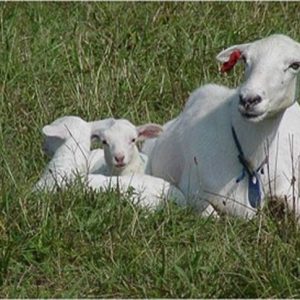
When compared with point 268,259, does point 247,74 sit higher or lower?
higher

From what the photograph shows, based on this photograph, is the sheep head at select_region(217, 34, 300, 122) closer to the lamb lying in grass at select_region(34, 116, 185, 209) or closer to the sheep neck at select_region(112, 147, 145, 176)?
the lamb lying in grass at select_region(34, 116, 185, 209)

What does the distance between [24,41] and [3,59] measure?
0.41 metres

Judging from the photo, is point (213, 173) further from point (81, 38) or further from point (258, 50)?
point (81, 38)

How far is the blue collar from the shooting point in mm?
7363

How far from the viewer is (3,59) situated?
9422 millimetres

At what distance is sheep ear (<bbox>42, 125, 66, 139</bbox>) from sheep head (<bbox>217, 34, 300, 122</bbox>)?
1.11 metres

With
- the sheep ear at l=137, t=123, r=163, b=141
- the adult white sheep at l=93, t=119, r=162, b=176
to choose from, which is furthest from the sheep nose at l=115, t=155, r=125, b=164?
the sheep ear at l=137, t=123, r=163, b=141

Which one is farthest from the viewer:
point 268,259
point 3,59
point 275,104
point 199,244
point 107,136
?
point 3,59

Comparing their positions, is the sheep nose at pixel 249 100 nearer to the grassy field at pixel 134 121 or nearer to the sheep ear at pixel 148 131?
the grassy field at pixel 134 121

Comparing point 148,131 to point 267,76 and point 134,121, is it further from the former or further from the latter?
point 267,76

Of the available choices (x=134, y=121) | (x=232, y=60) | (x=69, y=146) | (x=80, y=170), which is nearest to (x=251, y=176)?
(x=232, y=60)

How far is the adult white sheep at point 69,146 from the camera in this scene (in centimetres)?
769

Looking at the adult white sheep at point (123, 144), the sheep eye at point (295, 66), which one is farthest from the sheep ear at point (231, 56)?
the adult white sheep at point (123, 144)

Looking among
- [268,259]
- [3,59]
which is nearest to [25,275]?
[268,259]
